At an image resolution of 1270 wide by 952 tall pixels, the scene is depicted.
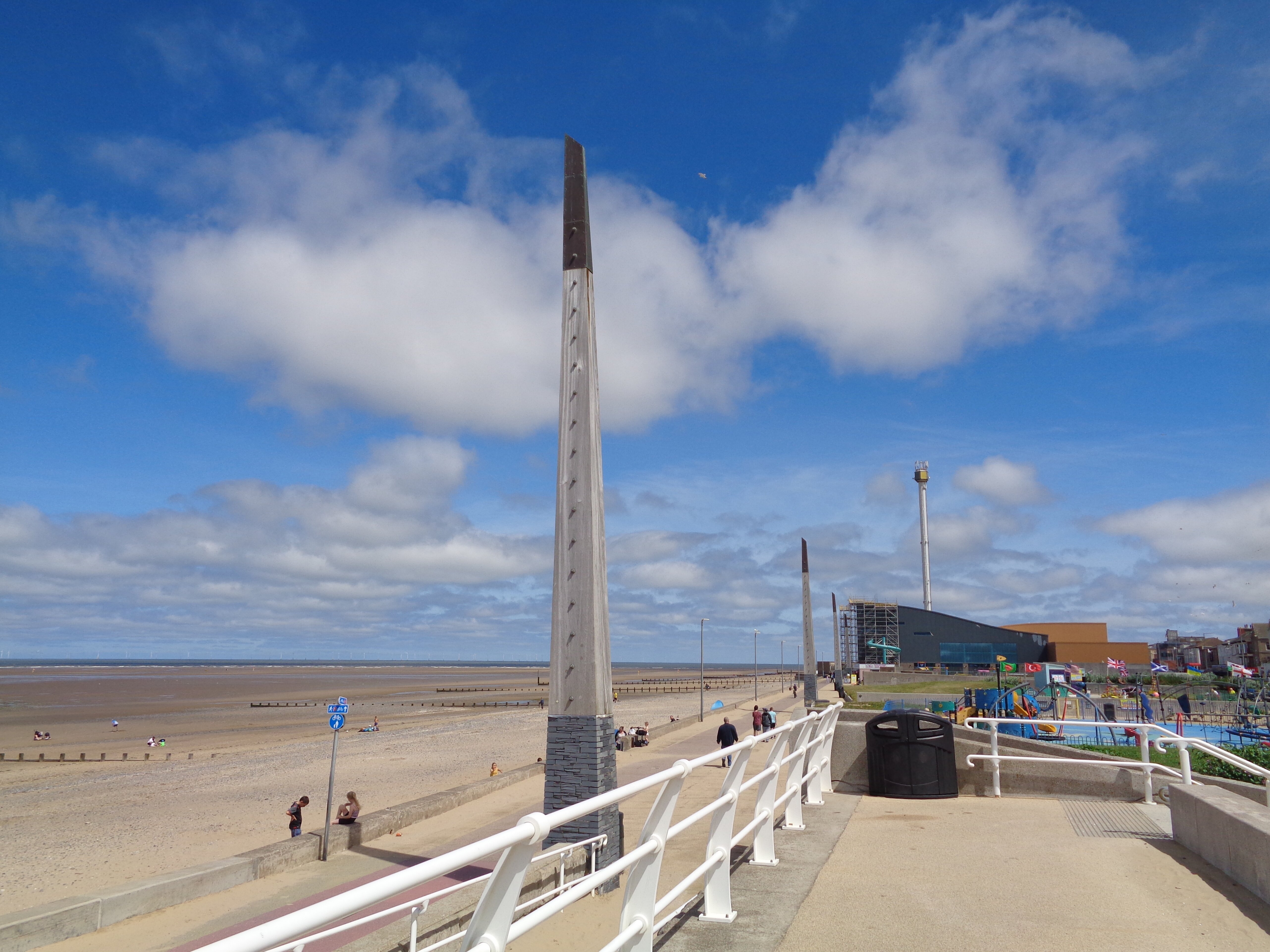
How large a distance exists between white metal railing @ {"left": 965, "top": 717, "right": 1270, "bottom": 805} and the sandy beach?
15664 mm

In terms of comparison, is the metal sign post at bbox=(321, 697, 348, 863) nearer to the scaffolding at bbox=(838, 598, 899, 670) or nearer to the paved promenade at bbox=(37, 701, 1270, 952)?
the paved promenade at bbox=(37, 701, 1270, 952)

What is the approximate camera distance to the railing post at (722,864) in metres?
4.70

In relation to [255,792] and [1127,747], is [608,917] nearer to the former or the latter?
[1127,747]

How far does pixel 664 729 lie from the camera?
127 feet

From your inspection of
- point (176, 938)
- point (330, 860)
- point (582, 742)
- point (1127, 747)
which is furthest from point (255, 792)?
point (1127, 747)

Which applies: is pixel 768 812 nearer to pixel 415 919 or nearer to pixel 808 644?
pixel 415 919

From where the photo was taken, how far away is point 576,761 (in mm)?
8961

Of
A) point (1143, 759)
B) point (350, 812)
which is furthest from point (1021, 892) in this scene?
point (350, 812)

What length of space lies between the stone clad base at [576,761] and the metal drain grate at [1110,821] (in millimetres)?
4288

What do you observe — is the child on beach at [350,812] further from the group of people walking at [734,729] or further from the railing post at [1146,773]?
the railing post at [1146,773]

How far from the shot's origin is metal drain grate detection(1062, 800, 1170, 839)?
690 cm

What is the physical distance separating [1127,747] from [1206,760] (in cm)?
250

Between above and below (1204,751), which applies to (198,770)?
below

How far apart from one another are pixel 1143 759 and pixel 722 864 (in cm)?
563
